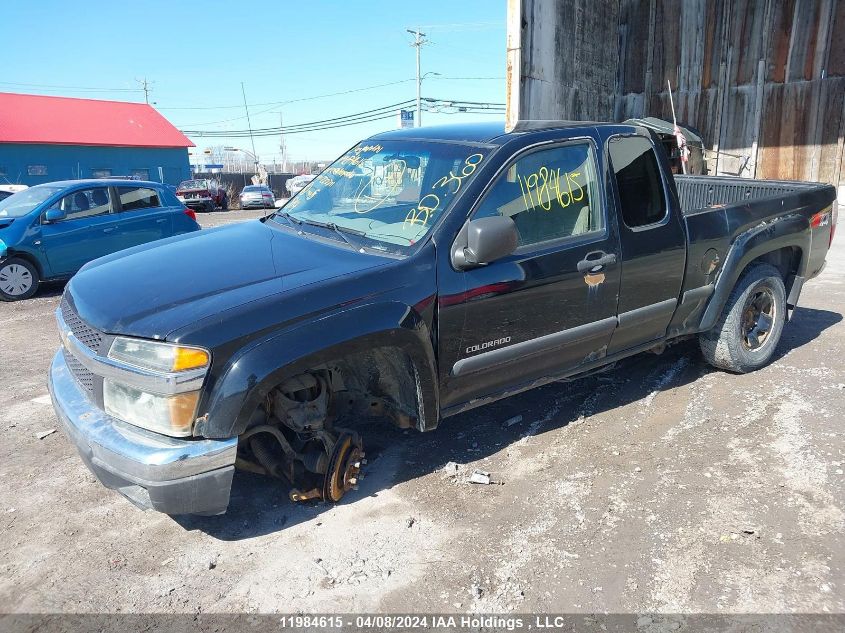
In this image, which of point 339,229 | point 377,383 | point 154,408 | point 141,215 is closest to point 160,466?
point 154,408

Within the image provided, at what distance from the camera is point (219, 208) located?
94.1ft

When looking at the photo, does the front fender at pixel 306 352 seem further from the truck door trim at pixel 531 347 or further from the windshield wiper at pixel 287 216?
the windshield wiper at pixel 287 216

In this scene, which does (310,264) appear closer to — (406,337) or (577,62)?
(406,337)

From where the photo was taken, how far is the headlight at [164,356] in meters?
2.51

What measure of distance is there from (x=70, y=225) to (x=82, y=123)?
29659 mm

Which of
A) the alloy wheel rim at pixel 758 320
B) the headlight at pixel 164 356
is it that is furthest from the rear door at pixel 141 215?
the alloy wheel rim at pixel 758 320

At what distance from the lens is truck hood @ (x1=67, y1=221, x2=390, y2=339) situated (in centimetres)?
269

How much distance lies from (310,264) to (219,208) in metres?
27.4

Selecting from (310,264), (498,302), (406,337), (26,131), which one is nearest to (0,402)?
(310,264)

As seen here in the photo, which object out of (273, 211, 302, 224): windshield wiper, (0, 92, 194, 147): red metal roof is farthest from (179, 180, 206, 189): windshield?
(273, 211, 302, 224): windshield wiper

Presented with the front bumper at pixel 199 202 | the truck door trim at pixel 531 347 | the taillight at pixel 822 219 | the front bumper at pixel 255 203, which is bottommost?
the front bumper at pixel 255 203

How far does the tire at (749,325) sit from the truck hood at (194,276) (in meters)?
3.00

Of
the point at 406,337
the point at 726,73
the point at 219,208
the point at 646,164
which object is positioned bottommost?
the point at 219,208

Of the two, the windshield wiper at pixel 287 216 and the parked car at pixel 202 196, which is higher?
the windshield wiper at pixel 287 216
